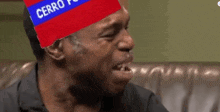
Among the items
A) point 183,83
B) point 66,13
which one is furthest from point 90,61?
point 183,83

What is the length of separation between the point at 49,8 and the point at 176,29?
3.30ft

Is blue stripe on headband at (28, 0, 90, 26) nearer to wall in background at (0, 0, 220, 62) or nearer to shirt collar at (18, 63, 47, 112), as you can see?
shirt collar at (18, 63, 47, 112)

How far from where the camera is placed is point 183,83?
57.9 inches

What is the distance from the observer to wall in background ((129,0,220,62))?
1.73 m

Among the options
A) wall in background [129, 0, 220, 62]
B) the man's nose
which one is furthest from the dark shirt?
wall in background [129, 0, 220, 62]

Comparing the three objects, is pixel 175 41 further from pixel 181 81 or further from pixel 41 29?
pixel 41 29

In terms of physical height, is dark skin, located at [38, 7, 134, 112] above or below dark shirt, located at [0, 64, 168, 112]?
above

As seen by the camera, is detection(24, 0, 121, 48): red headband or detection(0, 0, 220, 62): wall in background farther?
detection(0, 0, 220, 62): wall in background

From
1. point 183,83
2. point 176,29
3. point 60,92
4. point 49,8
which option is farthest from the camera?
point 176,29

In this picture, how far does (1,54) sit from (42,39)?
1.19m

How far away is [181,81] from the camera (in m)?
1.48

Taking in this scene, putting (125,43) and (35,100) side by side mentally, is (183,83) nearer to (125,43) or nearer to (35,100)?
(125,43)

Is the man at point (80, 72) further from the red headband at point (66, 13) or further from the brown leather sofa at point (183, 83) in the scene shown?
the brown leather sofa at point (183, 83)

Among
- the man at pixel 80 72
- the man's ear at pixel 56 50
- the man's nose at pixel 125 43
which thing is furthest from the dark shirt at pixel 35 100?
the man's nose at pixel 125 43
